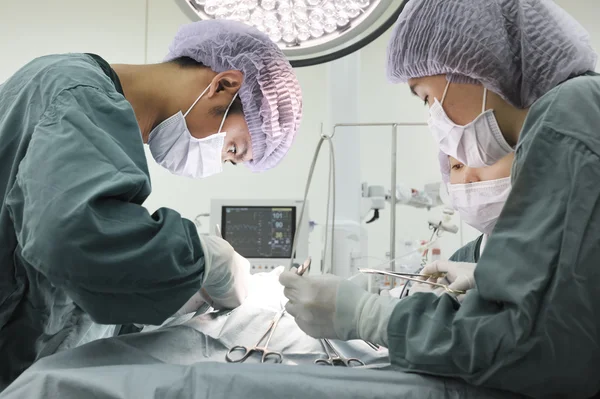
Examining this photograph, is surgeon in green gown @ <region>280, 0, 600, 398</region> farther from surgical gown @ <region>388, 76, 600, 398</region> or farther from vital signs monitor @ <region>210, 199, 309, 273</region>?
vital signs monitor @ <region>210, 199, 309, 273</region>

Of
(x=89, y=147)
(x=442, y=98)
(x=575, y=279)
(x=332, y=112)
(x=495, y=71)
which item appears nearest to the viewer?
(x=575, y=279)

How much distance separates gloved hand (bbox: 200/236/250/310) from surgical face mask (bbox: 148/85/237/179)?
258 millimetres

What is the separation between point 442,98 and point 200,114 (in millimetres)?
601

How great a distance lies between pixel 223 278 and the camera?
3.55 feet

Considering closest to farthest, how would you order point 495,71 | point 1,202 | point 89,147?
point 89,147
point 1,202
point 495,71

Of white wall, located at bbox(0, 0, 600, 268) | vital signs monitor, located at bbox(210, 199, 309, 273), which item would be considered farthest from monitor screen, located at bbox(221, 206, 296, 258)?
white wall, located at bbox(0, 0, 600, 268)

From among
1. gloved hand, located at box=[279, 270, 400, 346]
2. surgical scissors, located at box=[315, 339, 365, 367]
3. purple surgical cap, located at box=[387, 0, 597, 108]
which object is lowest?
surgical scissors, located at box=[315, 339, 365, 367]

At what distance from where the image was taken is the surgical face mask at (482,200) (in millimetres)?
1304

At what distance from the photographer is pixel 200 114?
1.21 meters

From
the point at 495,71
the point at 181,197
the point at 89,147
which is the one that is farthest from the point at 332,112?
the point at 181,197

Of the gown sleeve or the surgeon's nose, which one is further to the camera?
the surgeon's nose

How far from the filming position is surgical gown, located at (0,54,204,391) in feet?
2.23

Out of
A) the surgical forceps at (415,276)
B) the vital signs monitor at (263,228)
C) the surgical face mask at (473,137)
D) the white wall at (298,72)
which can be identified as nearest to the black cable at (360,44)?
the surgical face mask at (473,137)

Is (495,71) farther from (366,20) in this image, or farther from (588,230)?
(588,230)
